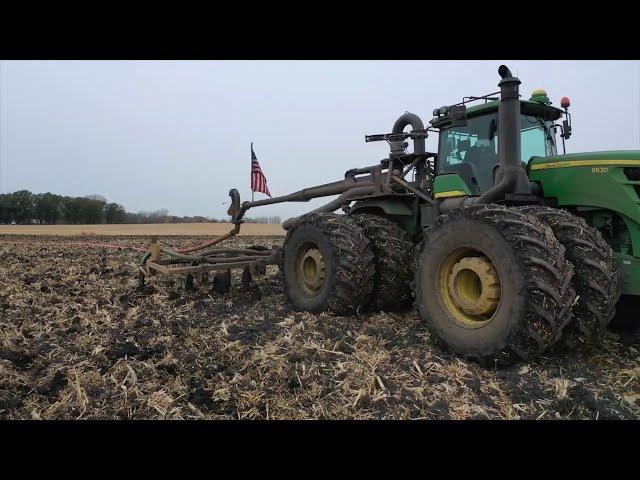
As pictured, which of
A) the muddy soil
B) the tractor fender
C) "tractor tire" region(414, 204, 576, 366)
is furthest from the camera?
the tractor fender

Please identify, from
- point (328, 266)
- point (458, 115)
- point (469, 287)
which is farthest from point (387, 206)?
point (469, 287)

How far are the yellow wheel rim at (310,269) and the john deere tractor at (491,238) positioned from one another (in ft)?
0.06

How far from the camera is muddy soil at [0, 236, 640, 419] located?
353 cm

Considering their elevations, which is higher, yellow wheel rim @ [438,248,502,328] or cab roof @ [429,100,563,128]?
cab roof @ [429,100,563,128]

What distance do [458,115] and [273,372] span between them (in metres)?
3.34

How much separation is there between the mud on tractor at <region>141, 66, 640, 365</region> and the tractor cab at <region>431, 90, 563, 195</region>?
1cm

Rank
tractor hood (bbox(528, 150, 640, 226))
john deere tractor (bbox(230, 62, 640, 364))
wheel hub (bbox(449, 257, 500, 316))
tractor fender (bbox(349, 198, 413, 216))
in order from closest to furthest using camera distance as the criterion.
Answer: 1. john deere tractor (bbox(230, 62, 640, 364))
2. wheel hub (bbox(449, 257, 500, 316))
3. tractor hood (bbox(528, 150, 640, 226))
4. tractor fender (bbox(349, 198, 413, 216))

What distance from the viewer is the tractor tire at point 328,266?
5.94m

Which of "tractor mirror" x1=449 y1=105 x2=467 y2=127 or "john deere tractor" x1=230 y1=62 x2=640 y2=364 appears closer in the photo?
"john deere tractor" x1=230 y1=62 x2=640 y2=364

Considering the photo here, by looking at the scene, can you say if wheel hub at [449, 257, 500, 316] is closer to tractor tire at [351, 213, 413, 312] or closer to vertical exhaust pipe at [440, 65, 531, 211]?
vertical exhaust pipe at [440, 65, 531, 211]

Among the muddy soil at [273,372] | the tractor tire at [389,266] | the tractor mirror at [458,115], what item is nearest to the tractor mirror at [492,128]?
the tractor mirror at [458,115]

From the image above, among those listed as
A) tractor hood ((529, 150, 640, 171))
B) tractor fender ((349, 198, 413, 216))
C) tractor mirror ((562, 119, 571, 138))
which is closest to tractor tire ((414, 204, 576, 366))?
tractor hood ((529, 150, 640, 171))

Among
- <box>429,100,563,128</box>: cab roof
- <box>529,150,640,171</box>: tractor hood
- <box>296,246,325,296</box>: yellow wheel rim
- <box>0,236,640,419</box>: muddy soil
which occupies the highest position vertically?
<box>429,100,563,128</box>: cab roof

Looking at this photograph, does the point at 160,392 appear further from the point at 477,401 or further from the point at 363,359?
the point at 477,401
